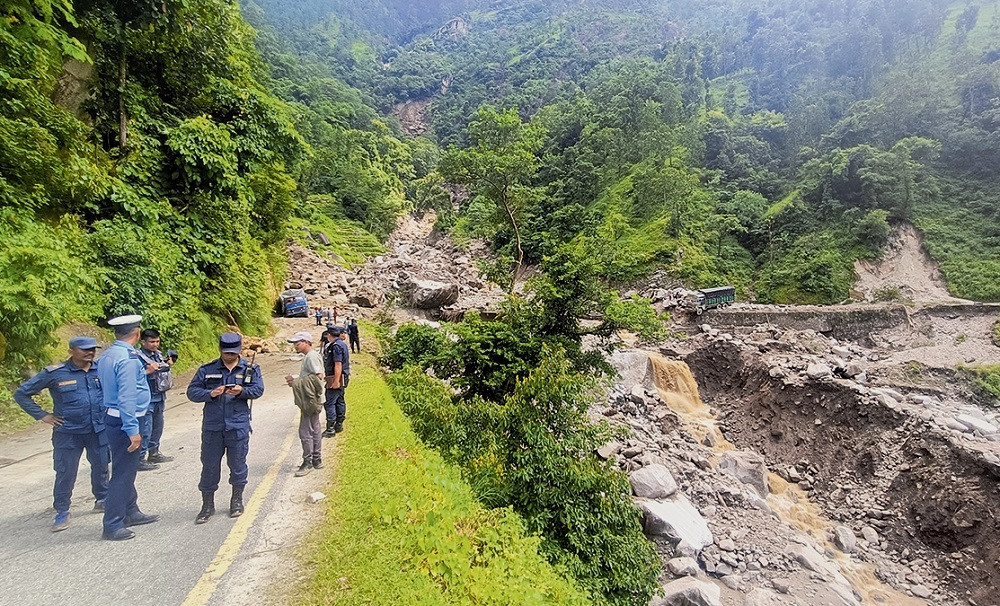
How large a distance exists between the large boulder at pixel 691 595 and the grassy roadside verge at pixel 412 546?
333cm

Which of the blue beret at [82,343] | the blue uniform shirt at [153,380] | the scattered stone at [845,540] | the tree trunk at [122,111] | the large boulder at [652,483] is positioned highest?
the tree trunk at [122,111]

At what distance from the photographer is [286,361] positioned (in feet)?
49.0

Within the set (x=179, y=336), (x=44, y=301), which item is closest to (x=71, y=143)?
(x=44, y=301)

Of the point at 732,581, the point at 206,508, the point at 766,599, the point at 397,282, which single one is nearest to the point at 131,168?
the point at 206,508

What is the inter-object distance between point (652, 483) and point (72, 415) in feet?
39.0

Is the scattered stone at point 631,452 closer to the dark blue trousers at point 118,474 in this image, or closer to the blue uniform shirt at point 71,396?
the dark blue trousers at point 118,474

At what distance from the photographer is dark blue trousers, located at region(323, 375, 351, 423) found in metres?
7.86

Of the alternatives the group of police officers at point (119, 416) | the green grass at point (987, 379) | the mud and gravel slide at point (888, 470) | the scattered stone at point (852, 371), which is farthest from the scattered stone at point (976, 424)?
the group of police officers at point (119, 416)

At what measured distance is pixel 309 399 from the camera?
6074mm

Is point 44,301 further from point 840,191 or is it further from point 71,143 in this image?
point 840,191

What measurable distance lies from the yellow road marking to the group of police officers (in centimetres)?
21

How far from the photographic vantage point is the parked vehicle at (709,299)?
32109 mm

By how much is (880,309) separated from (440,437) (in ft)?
113

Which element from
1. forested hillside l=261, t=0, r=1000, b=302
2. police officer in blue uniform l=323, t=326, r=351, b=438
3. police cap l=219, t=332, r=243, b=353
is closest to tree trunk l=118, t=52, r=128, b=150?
police officer in blue uniform l=323, t=326, r=351, b=438
